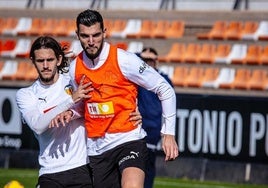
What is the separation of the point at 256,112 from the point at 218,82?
14.4ft

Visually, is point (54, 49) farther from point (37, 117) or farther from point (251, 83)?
point (251, 83)

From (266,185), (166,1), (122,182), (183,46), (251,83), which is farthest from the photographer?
(166,1)

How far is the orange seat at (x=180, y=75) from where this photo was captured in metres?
20.6

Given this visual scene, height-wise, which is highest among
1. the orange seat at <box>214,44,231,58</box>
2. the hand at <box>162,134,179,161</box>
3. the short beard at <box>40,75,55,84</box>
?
the short beard at <box>40,75,55,84</box>

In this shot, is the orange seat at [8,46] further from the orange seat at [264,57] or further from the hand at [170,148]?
the hand at [170,148]

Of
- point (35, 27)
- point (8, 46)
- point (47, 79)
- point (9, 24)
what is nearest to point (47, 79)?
point (47, 79)

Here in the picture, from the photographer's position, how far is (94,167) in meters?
8.02

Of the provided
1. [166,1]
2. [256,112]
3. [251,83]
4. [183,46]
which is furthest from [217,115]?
[166,1]

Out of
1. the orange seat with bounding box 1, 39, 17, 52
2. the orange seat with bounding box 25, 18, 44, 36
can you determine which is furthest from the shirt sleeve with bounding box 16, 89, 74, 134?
the orange seat with bounding box 1, 39, 17, 52

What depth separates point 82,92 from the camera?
25.5ft

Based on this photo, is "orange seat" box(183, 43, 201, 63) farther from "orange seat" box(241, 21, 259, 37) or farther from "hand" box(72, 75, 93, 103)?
"hand" box(72, 75, 93, 103)

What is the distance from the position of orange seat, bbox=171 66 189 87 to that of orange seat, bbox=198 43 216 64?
0.43 metres

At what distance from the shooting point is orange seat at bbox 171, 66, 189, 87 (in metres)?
20.6

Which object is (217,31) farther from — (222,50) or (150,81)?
(150,81)
